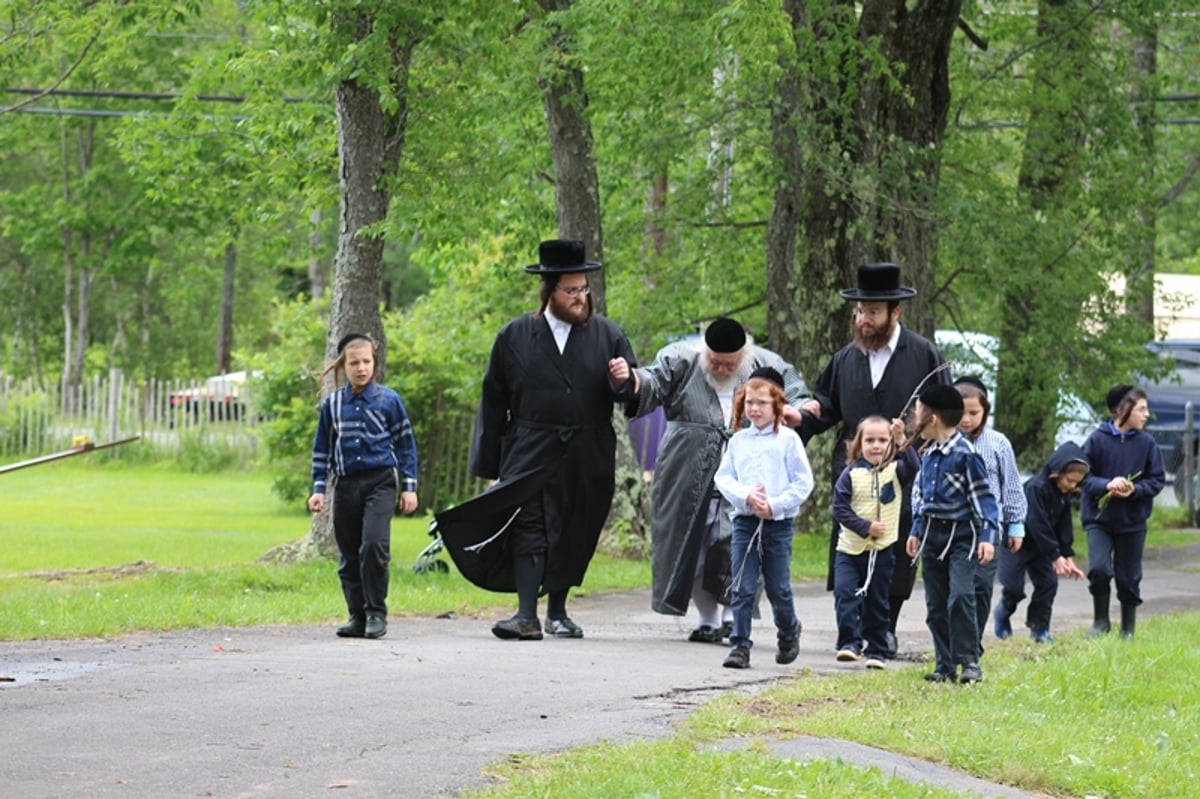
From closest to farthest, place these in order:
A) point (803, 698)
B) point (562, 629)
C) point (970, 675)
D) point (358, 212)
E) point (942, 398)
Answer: point (803, 698)
point (942, 398)
point (970, 675)
point (562, 629)
point (358, 212)

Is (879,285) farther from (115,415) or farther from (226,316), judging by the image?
(226,316)

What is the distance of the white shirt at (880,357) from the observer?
448 inches

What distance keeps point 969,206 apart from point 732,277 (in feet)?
11.8

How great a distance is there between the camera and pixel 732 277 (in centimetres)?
2353

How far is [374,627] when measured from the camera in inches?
463

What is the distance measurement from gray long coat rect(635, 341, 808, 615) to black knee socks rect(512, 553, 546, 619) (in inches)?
26.5

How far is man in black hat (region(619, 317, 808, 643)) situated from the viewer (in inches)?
463

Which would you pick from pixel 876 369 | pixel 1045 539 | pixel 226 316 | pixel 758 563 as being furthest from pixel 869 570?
pixel 226 316

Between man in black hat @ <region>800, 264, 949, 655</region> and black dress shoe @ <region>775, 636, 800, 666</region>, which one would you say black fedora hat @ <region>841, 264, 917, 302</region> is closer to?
man in black hat @ <region>800, 264, 949, 655</region>

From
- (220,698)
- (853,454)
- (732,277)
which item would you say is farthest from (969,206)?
(220,698)

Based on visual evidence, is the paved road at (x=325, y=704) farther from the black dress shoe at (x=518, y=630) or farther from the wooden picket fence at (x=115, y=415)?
the wooden picket fence at (x=115, y=415)

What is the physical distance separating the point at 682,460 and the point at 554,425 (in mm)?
769

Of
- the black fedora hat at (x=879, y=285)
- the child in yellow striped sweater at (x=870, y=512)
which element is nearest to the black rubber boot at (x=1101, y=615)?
the child in yellow striped sweater at (x=870, y=512)

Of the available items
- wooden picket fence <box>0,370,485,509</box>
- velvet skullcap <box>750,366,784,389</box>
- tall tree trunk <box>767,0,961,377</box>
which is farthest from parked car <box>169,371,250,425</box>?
velvet skullcap <box>750,366,784,389</box>
